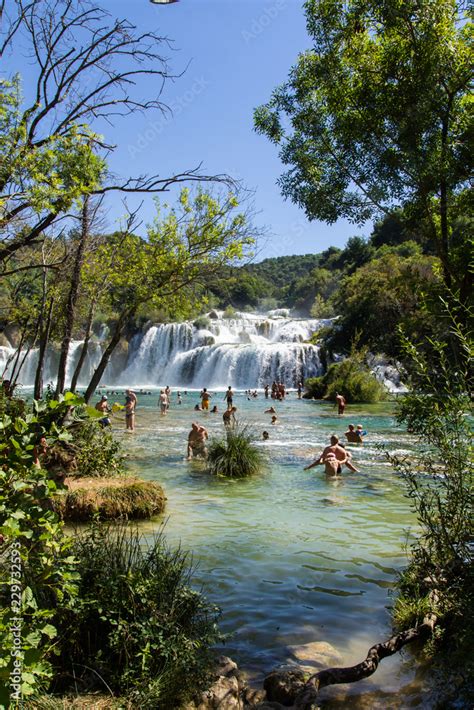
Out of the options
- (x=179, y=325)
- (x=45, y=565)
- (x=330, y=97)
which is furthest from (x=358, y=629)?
(x=179, y=325)

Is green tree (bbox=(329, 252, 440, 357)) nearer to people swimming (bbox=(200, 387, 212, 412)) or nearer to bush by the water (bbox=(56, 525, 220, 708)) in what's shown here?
people swimming (bbox=(200, 387, 212, 412))

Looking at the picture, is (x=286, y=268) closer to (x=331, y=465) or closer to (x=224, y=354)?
(x=224, y=354)

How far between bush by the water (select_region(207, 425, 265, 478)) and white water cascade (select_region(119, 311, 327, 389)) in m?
32.3

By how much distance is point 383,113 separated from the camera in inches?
311

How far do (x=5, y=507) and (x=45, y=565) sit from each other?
581 millimetres

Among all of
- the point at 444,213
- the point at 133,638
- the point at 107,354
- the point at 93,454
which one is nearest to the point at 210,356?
the point at 107,354

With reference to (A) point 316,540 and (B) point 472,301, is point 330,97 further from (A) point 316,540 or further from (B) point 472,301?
(A) point 316,540

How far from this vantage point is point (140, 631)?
3744mm

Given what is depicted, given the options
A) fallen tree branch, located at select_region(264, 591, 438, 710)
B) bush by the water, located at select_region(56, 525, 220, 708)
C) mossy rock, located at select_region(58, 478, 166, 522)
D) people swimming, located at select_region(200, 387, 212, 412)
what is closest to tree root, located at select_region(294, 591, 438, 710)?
fallen tree branch, located at select_region(264, 591, 438, 710)

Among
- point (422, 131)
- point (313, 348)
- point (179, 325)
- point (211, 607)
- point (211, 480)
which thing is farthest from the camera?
point (179, 325)

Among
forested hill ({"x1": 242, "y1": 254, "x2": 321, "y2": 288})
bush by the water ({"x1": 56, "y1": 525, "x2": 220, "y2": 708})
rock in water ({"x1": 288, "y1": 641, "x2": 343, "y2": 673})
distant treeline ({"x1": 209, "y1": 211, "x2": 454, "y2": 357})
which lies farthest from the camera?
forested hill ({"x1": 242, "y1": 254, "x2": 321, "y2": 288})

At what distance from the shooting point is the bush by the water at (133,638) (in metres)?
3.46

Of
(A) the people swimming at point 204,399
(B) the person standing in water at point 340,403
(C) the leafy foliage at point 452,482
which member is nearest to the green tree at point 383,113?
(C) the leafy foliage at point 452,482

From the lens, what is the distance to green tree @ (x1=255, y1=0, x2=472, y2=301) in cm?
734
